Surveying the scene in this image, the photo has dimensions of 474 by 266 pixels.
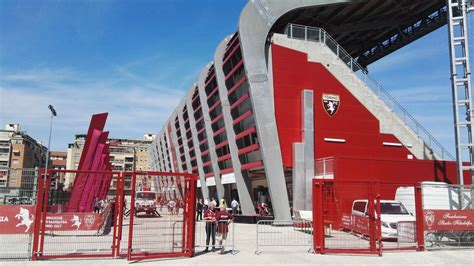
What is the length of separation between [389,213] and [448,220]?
16.2 feet

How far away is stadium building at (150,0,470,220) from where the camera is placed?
88.9 ft

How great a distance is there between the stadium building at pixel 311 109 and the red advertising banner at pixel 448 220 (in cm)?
1037

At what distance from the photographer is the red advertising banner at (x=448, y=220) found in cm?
1391

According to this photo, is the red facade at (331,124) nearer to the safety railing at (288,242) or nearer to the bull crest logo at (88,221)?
the safety railing at (288,242)

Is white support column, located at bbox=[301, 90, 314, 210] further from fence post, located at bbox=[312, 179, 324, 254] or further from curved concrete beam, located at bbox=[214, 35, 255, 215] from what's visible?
fence post, located at bbox=[312, 179, 324, 254]

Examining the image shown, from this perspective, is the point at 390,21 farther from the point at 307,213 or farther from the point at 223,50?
the point at 307,213

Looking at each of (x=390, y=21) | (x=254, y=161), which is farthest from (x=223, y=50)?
(x=390, y=21)

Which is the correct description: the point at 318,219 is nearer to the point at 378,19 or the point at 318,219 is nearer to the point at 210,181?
the point at 378,19

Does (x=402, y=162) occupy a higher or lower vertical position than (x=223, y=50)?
lower

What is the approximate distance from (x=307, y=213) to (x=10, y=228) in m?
15.5

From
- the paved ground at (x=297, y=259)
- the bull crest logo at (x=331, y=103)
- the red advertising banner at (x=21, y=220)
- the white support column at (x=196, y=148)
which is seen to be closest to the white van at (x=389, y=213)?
the paved ground at (x=297, y=259)

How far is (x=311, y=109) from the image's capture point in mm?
28125

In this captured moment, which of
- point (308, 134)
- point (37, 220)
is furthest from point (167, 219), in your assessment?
point (308, 134)

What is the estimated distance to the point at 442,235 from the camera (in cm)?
1481
